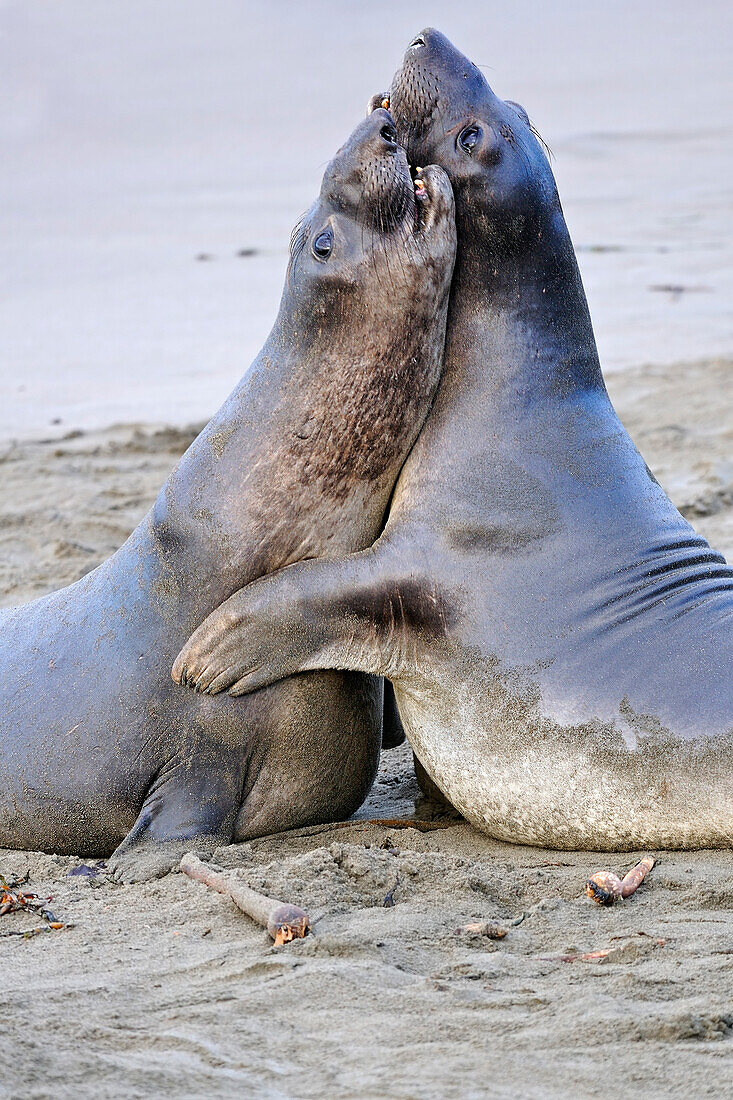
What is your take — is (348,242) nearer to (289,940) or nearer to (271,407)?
(271,407)

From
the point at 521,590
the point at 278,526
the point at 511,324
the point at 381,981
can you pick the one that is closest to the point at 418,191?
the point at 511,324

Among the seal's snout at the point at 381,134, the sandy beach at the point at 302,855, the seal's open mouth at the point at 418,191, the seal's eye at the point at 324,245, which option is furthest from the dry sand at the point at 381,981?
the seal's snout at the point at 381,134

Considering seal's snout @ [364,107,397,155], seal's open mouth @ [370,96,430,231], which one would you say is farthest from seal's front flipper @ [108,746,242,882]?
seal's snout @ [364,107,397,155]

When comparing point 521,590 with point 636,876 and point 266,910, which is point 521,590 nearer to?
point 636,876

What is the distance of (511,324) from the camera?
14.5 ft

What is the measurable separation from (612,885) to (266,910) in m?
0.89

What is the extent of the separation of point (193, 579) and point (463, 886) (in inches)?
50.4

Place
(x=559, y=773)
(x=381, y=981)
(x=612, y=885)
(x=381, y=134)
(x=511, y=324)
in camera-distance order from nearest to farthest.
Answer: (x=381, y=981), (x=612, y=885), (x=559, y=773), (x=381, y=134), (x=511, y=324)

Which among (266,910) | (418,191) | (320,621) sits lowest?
(266,910)

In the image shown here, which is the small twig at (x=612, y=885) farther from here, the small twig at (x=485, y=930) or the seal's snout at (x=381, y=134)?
the seal's snout at (x=381, y=134)

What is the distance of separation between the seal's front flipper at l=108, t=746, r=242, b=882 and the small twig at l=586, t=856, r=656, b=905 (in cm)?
116

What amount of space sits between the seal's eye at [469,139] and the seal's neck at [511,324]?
260mm

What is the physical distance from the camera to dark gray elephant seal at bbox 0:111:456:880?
433 cm

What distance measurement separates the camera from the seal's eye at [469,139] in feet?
14.4
